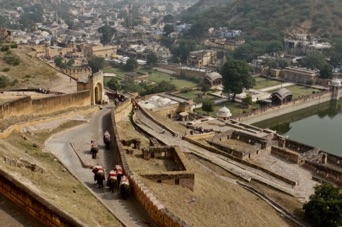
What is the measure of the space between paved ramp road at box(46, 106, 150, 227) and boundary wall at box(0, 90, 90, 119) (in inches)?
52.9

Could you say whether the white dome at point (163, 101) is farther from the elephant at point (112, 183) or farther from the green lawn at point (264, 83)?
the elephant at point (112, 183)

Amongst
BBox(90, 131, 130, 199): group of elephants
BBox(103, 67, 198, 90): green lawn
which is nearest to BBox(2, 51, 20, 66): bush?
BBox(90, 131, 130, 199): group of elephants

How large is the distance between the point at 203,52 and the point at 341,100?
25.5m

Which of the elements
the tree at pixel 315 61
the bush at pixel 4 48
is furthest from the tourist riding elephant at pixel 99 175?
the tree at pixel 315 61

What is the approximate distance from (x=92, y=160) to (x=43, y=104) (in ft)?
Answer: 22.9

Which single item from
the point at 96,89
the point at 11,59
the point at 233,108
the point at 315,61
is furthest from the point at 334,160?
the point at 315,61

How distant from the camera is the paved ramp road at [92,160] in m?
9.87

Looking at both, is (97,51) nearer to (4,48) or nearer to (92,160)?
(4,48)

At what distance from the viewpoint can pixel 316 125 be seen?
137 ft

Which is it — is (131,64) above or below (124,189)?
below

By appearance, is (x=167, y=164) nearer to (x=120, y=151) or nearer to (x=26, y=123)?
(x=120, y=151)

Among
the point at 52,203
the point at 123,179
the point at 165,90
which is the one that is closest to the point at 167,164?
the point at 123,179

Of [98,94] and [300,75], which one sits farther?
[300,75]

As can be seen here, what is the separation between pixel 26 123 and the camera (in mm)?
16609
